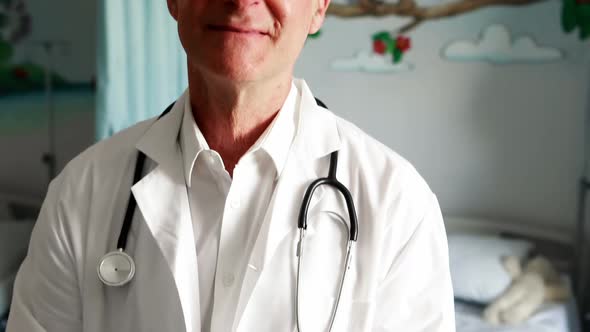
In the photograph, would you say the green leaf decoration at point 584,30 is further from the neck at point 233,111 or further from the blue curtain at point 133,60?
the neck at point 233,111

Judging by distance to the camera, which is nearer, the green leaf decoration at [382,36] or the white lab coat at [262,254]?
the white lab coat at [262,254]

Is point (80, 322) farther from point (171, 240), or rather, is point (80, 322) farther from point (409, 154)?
point (409, 154)

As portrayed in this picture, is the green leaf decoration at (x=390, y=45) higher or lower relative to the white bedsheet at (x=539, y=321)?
higher

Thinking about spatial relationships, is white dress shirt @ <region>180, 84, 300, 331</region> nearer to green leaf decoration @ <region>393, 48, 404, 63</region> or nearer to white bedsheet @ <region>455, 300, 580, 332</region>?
white bedsheet @ <region>455, 300, 580, 332</region>

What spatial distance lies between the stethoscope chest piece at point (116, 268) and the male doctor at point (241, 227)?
0.08 ft

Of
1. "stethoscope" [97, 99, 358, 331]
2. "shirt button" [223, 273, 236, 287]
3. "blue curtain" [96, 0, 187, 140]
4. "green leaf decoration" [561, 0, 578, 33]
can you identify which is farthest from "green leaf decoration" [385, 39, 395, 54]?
"shirt button" [223, 273, 236, 287]

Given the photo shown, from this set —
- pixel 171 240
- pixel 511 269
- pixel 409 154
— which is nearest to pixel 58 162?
pixel 409 154

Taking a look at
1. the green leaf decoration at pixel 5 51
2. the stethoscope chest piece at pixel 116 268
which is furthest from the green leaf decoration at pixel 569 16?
the green leaf decoration at pixel 5 51

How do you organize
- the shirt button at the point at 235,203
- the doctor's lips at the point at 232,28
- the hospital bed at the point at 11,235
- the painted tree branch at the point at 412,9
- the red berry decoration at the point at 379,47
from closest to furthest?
the doctor's lips at the point at 232,28 → the shirt button at the point at 235,203 → the hospital bed at the point at 11,235 → the painted tree branch at the point at 412,9 → the red berry decoration at the point at 379,47

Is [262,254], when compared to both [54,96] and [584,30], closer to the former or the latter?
[584,30]

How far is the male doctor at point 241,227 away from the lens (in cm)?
89

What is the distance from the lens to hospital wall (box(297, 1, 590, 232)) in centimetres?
243

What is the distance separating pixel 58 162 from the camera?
298 centimetres

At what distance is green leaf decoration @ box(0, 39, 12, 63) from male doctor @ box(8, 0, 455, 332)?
224 centimetres
